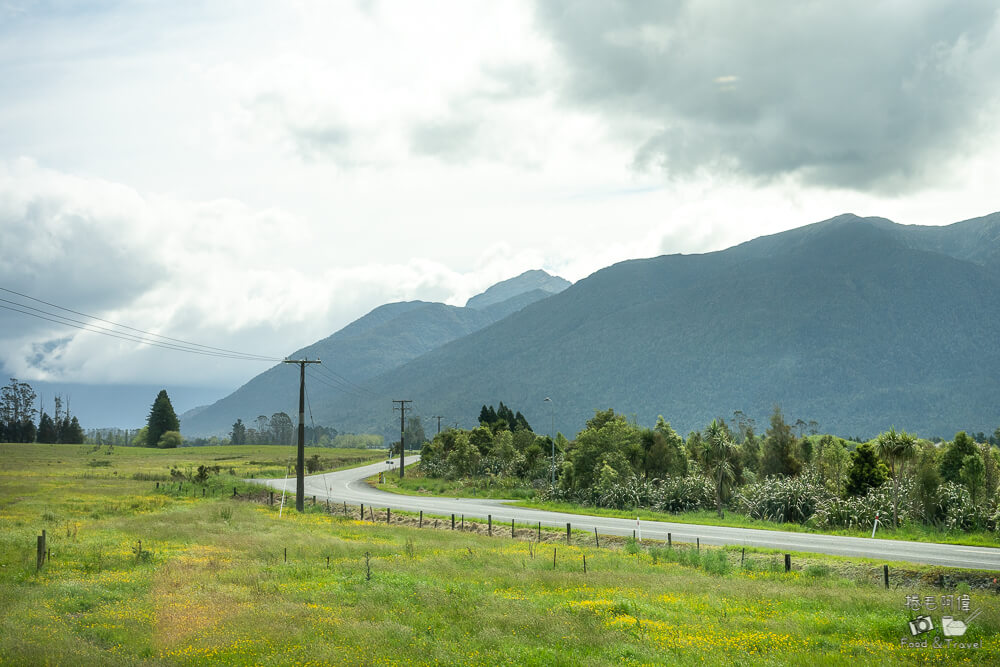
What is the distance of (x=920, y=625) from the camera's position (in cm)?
1723

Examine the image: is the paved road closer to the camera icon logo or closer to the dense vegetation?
the dense vegetation

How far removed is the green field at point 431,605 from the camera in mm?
15484

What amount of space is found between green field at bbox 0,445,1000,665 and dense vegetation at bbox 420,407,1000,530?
16.7 metres

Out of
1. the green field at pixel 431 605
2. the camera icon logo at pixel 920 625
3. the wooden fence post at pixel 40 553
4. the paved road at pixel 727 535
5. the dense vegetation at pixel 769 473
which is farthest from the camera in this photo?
the dense vegetation at pixel 769 473

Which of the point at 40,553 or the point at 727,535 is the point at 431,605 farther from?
the point at 727,535

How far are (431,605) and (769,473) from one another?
55474 mm

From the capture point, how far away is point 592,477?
61.6 meters

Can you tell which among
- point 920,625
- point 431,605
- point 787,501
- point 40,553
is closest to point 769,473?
point 787,501

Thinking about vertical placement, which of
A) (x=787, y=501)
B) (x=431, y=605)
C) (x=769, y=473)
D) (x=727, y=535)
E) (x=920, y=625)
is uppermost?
(x=920, y=625)

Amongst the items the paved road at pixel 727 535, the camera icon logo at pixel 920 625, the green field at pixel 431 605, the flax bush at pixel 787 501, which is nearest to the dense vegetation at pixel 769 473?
the flax bush at pixel 787 501

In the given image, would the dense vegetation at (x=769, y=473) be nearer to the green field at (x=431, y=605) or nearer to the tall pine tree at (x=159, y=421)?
the green field at (x=431, y=605)

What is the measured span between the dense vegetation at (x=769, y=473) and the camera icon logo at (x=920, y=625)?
83.7 feet

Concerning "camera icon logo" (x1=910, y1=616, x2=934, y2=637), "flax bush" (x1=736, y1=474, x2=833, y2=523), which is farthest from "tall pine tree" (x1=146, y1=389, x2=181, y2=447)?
"camera icon logo" (x1=910, y1=616, x2=934, y2=637)

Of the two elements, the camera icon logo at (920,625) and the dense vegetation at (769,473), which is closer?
the camera icon logo at (920,625)
